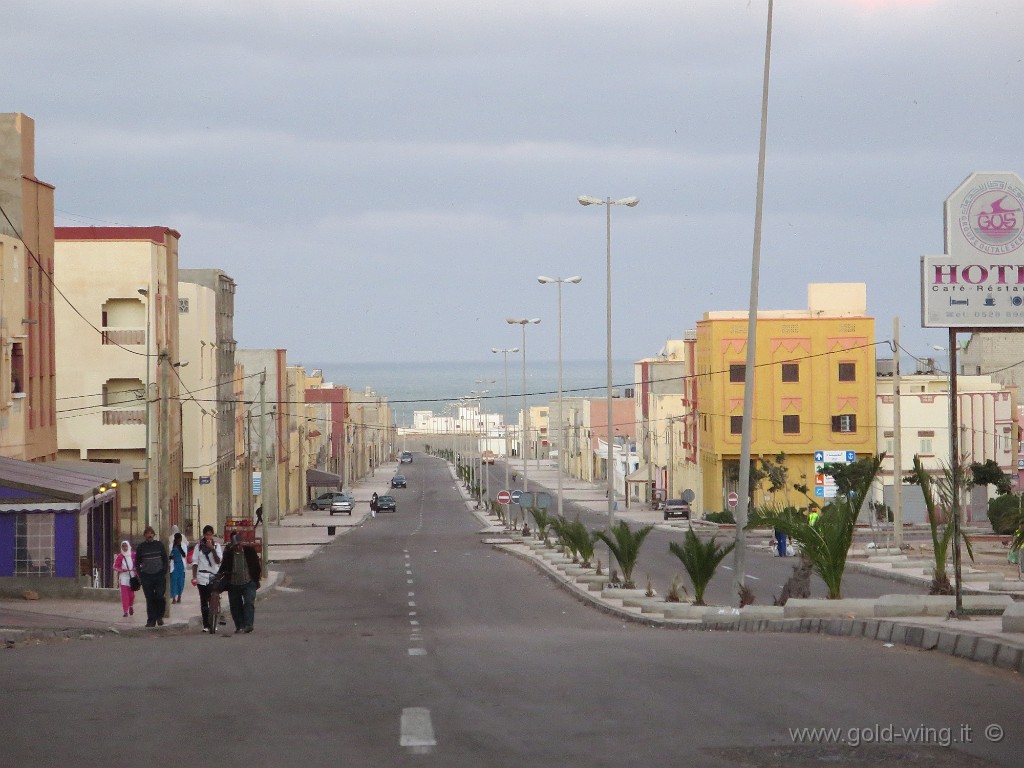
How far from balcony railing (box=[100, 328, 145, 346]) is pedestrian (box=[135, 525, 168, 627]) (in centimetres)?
3362

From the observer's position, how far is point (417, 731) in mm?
9461

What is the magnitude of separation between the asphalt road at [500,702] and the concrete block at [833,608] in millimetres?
1331

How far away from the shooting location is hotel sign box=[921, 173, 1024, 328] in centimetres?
1603

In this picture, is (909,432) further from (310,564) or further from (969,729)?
(969,729)

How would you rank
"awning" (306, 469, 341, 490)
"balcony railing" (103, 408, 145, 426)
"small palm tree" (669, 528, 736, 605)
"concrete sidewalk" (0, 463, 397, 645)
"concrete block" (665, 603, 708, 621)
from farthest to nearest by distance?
"awning" (306, 469, 341, 490)
"balcony railing" (103, 408, 145, 426)
"small palm tree" (669, 528, 736, 605)
"concrete block" (665, 603, 708, 621)
"concrete sidewalk" (0, 463, 397, 645)

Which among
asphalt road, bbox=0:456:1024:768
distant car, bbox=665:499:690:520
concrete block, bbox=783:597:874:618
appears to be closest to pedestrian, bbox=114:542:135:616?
asphalt road, bbox=0:456:1024:768

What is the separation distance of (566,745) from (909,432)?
7089cm

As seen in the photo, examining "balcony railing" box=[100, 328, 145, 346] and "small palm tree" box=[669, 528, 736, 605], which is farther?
"balcony railing" box=[100, 328, 145, 346]

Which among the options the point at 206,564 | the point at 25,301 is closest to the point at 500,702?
the point at 206,564

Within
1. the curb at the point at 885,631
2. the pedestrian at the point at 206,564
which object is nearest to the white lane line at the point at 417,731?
the curb at the point at 885,631

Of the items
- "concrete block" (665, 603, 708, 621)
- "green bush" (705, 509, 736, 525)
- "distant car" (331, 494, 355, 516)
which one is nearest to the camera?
"concrete block" (665, 603, 708, 621)

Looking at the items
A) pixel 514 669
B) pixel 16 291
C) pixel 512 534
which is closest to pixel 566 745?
pixel 514 669

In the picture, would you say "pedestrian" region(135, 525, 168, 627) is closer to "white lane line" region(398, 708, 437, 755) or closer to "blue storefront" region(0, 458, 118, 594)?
"blue storefront" region(0, 458, 118, 594)

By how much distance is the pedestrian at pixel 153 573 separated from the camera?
23.2 meters
